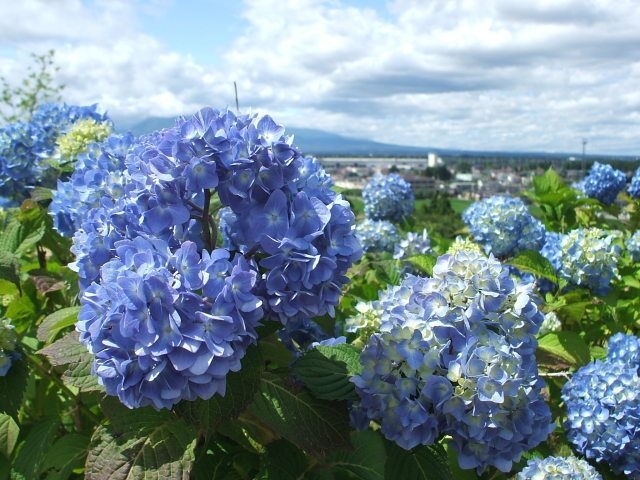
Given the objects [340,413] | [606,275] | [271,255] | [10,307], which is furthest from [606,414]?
[10,307]

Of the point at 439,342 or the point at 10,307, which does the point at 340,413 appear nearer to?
the point at 439,342

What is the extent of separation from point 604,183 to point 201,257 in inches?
182

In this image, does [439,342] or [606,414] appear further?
[606,414]

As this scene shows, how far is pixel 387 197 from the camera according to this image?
21.5 ft

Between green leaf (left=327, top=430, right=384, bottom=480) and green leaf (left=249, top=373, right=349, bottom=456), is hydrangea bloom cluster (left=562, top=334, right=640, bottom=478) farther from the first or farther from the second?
green leaf (left=249, top=373, right=349, bottom=456)

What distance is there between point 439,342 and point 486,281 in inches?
9.1

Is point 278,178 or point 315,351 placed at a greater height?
point 278,178

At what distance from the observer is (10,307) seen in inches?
117

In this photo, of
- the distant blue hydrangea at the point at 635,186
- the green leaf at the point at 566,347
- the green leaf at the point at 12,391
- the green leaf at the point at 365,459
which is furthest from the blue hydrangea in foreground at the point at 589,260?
the green leaf at the point at 12,391

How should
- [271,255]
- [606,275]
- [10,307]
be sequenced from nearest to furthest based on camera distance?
[271,255] < [10,307] < [606,275]

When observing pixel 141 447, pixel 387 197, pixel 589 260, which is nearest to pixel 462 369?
pixel 141 447

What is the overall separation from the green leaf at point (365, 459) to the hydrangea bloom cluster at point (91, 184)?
3.85ft

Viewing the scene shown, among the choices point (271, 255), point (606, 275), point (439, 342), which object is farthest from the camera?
point (606, 275)

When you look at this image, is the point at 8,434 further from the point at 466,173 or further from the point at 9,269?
the point at 466,173
